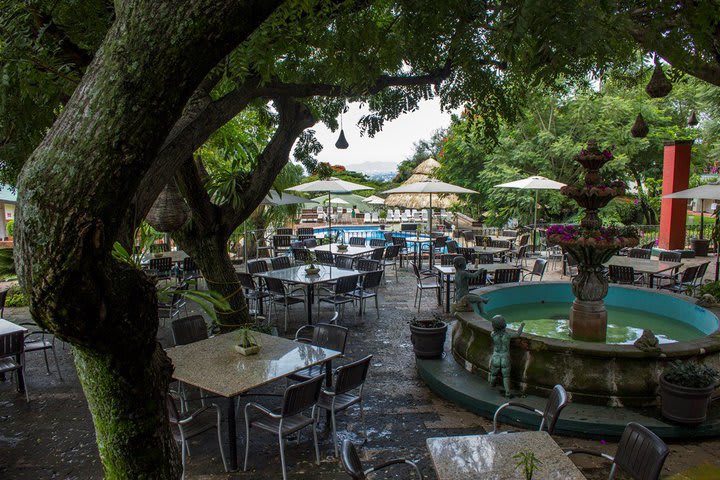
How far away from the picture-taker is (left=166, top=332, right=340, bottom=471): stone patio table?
14.7 feet

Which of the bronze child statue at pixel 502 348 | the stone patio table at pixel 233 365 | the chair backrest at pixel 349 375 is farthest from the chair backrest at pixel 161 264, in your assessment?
the bronze child statue at pixel 502 348

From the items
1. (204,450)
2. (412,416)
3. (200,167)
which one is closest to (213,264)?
(200,167)

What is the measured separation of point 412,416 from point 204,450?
2.07 meters

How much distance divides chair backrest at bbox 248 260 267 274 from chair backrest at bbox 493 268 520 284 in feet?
14.3

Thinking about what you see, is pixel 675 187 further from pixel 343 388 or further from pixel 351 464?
pixel 351 464

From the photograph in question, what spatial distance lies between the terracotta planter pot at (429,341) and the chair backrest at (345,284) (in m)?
2.27

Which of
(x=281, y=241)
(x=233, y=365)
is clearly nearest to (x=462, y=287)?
(x=233, y=365)

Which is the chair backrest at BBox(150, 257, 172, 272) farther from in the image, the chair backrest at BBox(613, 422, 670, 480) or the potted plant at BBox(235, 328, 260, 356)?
the chair backrest at BBox(613, 422, 670, 480)

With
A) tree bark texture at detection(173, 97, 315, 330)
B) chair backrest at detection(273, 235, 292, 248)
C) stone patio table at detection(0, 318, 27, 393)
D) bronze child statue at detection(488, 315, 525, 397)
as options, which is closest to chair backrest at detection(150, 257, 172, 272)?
tree bark texture at detection(173, 97, 315, 330)

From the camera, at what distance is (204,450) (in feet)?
16.1

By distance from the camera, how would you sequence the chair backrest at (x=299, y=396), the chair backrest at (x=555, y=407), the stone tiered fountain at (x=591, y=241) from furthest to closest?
the stone tiered fountain at (x=591, y=241), the chair backrest at (x=299, y=396), the chair backrest at (x=555, y=407)

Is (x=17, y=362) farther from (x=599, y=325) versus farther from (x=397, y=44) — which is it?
(x=599, y=325)

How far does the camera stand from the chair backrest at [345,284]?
873cm

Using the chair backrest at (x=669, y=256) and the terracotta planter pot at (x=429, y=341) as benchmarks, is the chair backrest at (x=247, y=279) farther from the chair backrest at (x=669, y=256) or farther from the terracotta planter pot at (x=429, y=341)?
the chair backrest at (x=669, y=256)
